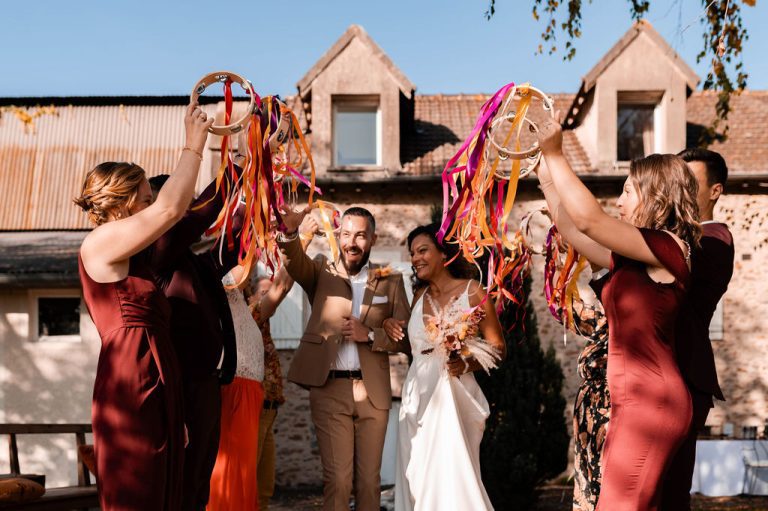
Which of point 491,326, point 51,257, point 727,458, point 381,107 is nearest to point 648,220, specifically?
point 491,326

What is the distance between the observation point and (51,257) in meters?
11.2

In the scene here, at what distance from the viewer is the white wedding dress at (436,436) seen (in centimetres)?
502

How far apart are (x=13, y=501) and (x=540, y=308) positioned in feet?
27.6

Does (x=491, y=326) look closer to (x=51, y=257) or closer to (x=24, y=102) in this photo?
(x=51, y=257)

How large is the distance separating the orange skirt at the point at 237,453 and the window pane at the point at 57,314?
7.58 m

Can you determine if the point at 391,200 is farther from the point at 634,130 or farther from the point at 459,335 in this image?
the point at 459,335

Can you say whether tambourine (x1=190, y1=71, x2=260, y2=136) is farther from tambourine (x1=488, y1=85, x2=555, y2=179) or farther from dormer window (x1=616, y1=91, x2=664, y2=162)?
dormer window (x1=616, y1=91, x2=664, y2=162)

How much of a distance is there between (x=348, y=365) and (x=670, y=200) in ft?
9.34

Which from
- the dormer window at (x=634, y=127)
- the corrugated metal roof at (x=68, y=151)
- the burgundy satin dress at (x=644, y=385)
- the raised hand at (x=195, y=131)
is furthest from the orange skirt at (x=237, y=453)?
the corrugated metal roof at (x=68, y=151)

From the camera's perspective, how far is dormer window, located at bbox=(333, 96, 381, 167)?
11.9m

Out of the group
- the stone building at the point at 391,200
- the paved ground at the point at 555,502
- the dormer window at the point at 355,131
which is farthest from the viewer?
the dormer window at the point at 355,131

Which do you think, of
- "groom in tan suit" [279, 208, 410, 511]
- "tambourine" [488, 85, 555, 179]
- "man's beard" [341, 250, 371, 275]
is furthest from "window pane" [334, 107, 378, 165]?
"tambourine" [488, 85, 555, 179]

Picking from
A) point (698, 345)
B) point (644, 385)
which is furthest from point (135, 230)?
point (698, 345)

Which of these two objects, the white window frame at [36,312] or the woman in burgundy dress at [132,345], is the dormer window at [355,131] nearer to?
the white window frame at [36,312]
